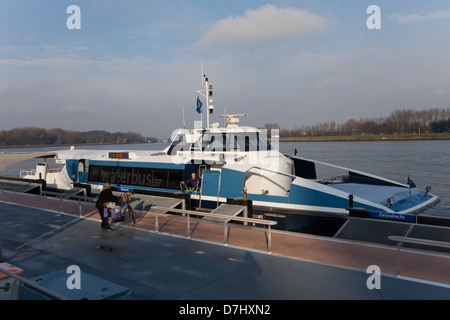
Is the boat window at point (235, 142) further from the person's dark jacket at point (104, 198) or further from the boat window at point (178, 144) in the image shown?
the person's dark jacket at point (104, 198)

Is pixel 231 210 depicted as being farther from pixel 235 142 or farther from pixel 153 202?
pixel 235 142

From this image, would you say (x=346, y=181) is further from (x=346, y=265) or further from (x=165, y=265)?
(x=165, y=265)

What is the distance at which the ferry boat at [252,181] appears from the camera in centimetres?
1088

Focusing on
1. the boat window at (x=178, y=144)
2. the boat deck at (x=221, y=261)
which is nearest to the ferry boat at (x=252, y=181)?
the boat window at (x=178, y=144)

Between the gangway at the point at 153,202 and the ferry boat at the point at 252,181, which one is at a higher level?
the ferry boat at the point at 252,181

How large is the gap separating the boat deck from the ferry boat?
7.10 feet

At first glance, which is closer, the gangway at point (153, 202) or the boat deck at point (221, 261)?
the boat deck at point (221, 261)

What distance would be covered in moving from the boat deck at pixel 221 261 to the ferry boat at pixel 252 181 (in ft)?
7.10

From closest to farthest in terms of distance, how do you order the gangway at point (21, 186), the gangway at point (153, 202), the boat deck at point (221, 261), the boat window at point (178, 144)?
the boat deck at point (221, 261)
the gangway at point (153, 202)
the boat window at point (178, 144)
the gangway at point (21, 186)

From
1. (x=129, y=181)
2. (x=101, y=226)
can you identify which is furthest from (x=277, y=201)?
(x=129, y=181)

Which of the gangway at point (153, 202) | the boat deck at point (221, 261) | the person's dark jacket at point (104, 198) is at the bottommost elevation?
the boat deck at point (221, 261)

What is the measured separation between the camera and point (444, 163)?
43.4 meters

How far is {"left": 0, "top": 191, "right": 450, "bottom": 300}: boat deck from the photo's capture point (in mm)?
5746

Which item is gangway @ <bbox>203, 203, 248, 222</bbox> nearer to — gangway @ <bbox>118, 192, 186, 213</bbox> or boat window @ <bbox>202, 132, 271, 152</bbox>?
gangway @ <bbox>118, 192, 186, 213</bbox>
